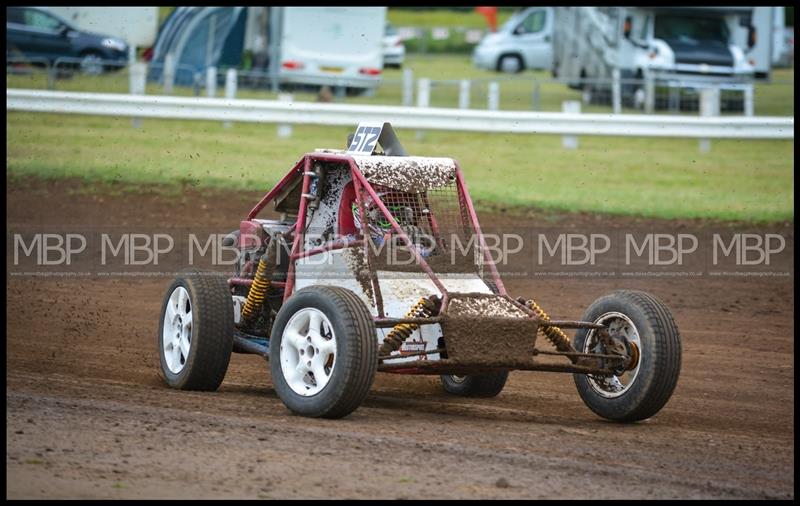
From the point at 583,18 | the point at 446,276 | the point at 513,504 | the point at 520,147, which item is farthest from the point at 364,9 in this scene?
the point at 513,504

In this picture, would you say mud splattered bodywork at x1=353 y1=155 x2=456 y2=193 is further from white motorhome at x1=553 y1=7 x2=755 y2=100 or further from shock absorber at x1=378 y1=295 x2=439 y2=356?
white motorhome at x1=553 y1=7 x2=755 y2=100

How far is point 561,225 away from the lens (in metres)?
15.2

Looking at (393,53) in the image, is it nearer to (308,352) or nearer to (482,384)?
(482,384)

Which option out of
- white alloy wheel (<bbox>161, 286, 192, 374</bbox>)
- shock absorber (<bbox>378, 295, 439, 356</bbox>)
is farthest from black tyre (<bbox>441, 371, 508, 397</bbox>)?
white alloy wheel (<bbox>161, 286, 192, 374</bbox>)

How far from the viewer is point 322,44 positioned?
1147 inches

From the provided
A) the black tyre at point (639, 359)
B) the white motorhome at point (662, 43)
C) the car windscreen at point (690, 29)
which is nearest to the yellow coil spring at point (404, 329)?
the black tyre at point (639, 359)

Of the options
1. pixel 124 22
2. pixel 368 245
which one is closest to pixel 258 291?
pixel 368 245

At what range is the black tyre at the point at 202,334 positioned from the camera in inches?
302

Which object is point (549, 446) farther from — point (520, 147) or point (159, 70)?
point (159, 70)

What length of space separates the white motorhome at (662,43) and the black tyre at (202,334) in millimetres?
18665

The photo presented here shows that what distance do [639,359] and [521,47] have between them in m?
30.9

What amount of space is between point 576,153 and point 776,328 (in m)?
9.60

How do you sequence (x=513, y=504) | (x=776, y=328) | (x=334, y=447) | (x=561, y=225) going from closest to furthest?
1. (x=513, y=504)
2. (x=334, y=447)
3. (x=776, y=328)
4. (x=561, y=225)

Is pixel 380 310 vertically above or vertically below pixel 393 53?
below
